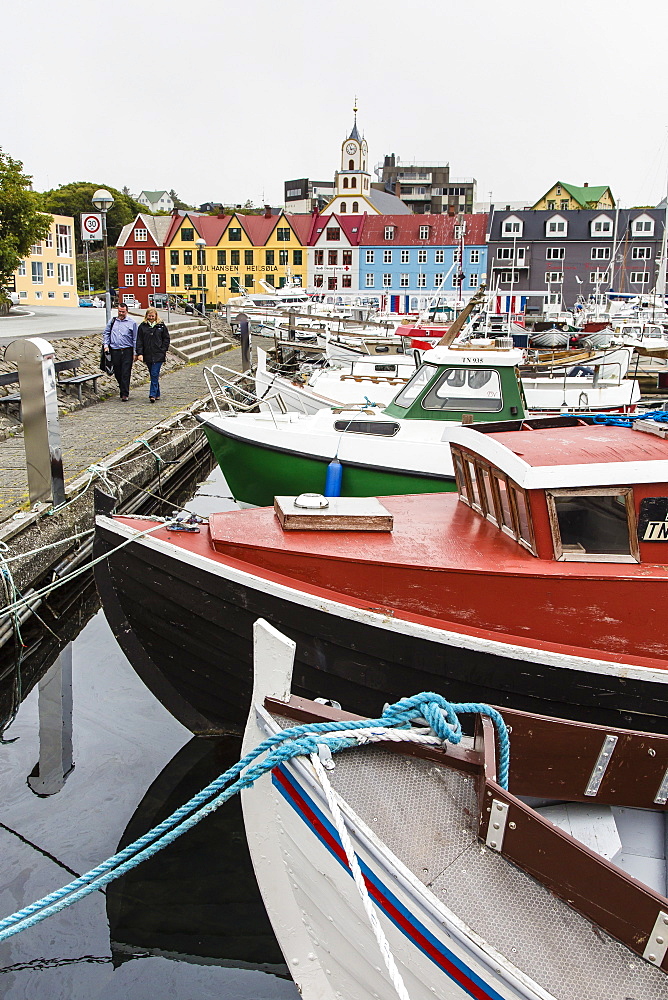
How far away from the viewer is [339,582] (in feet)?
16.0

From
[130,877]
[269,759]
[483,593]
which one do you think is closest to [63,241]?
[130,877]

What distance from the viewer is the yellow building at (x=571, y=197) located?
243 ft

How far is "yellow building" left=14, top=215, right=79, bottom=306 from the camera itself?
52500mm

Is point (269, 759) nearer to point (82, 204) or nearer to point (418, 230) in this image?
point (418, 230)

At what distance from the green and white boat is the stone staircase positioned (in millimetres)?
14816

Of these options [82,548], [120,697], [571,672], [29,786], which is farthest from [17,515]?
[571,672]

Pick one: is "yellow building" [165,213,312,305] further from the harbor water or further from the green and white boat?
the harbor water

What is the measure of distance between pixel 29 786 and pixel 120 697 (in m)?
1.41

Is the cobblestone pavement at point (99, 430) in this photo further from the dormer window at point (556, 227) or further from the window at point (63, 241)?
the dormer window at point (556, 227)

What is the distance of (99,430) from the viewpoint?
506 inches

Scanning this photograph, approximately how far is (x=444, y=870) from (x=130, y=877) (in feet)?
8.71

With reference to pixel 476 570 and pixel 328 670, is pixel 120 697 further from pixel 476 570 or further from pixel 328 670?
pixel 476 570

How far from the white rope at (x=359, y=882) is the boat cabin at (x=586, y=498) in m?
2.31

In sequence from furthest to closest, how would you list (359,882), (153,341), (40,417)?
(153,341) → (40,417) → (359,882)
